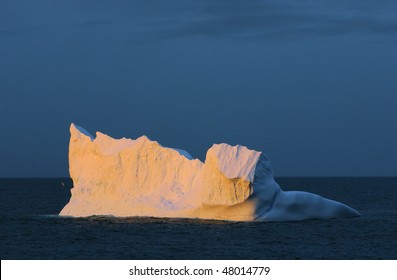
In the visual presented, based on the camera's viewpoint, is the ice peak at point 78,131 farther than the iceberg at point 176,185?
Yes

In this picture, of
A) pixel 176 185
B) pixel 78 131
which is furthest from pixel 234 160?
pixel 78 131

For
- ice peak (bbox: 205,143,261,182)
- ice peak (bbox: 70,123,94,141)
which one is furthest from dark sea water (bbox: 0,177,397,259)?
ice peak (bbox: 70,123,94,141)

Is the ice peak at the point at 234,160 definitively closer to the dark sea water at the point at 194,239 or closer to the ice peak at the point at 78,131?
the dark sea water at the point at 194,239

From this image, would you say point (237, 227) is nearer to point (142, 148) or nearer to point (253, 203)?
point (253, 203)

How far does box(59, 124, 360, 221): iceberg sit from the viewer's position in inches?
1545

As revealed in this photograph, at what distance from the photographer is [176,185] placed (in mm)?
42406

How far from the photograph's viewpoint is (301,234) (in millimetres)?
37938

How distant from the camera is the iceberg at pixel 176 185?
1545 inches

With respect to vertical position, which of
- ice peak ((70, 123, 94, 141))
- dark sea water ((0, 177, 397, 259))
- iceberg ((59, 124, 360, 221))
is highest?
ice peak ((70, 123, 94, 141))

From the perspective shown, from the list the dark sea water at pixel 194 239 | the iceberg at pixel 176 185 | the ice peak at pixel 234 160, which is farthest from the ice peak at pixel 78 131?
the ice peak at pixel 234 160

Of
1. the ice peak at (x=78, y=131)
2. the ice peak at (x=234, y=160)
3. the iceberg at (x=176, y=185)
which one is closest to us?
the ice peak at (x=234, y=160)

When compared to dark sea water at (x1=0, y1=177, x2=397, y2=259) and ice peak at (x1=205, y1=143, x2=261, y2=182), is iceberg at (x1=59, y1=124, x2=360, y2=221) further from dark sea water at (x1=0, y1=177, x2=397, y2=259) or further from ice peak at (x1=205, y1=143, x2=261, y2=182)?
dark sea water at (x1=0, y1=177, x2=397, y2=259)
